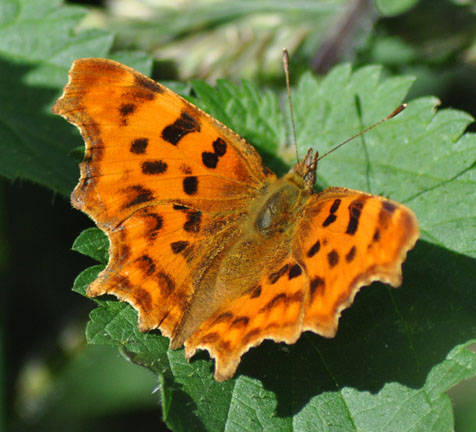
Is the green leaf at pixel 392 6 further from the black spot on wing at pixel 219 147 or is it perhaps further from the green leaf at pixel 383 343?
the black spot on wing at pixel 219 147

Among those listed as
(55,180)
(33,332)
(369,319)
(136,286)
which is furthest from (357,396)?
(33,332)

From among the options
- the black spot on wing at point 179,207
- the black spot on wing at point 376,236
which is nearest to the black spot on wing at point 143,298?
the black spot on wing at point 179,207

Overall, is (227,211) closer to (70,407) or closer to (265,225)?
(265,225)

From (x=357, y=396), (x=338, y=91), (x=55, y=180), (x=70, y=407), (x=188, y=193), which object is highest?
(x=338, y=91)

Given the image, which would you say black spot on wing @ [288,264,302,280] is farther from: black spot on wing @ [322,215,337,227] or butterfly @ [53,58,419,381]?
black spot on wing @ [322,215,337,227]

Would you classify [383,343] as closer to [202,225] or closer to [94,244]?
[202,225]

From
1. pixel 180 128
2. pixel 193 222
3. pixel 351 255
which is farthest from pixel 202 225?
pixel 351 255

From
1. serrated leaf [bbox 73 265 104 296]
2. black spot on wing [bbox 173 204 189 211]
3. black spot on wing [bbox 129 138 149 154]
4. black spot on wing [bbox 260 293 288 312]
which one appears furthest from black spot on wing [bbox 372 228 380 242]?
serrated leaf [bbox 73 265 104 296]
